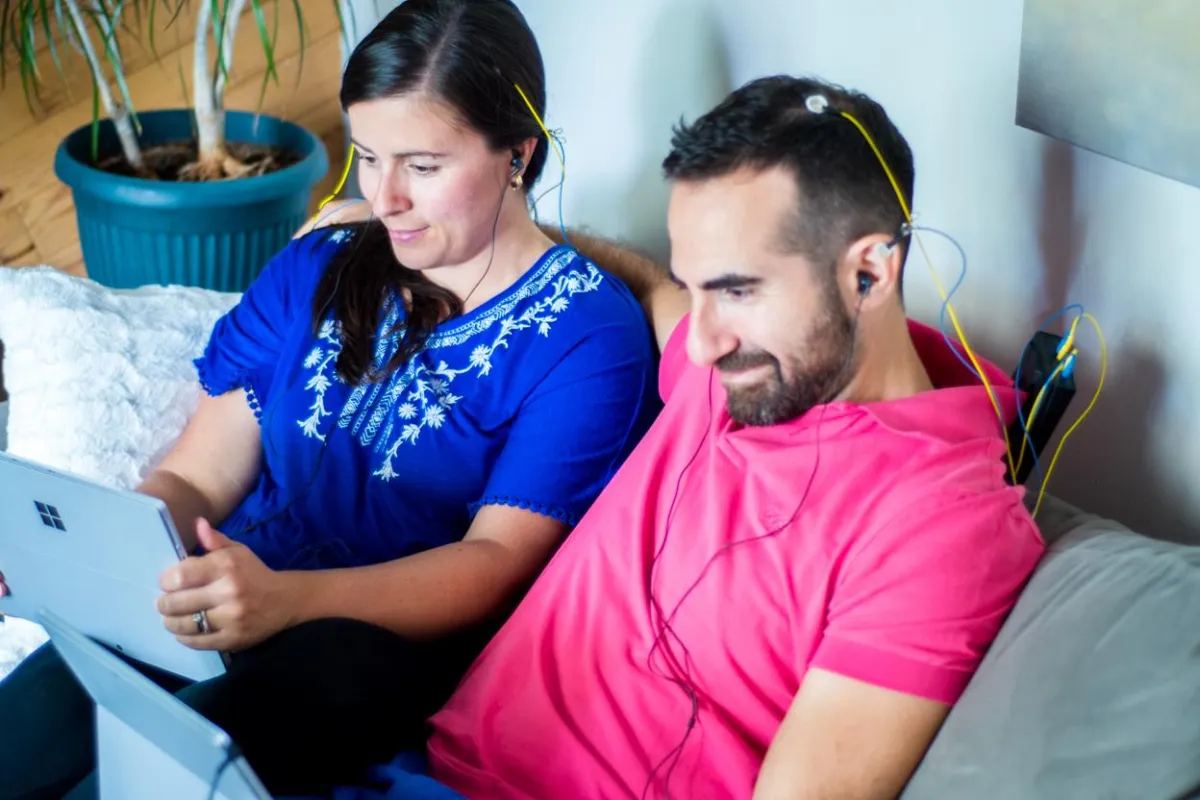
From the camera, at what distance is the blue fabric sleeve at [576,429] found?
1.32 meters

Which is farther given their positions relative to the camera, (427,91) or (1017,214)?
(427,91)

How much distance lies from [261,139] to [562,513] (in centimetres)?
147

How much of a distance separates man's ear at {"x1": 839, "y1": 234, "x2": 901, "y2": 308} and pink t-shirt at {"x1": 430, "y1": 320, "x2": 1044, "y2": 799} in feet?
0.31

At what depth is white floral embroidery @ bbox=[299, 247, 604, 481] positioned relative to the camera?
1.40 metres

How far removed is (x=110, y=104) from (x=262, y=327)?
3.13 feet

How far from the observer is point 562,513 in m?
1.33

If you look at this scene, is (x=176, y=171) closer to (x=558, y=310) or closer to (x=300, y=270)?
(x=300, y=270)

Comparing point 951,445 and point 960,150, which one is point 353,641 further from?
point 960,150

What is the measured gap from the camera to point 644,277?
1520mm

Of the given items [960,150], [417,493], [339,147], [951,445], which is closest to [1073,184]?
[960,150]

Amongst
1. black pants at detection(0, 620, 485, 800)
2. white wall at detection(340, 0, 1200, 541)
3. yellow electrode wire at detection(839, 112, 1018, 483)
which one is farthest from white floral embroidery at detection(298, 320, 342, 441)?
yellow electrode wire at detection(839, 112, 1018, 483)

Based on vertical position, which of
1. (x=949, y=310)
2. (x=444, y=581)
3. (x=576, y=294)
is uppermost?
(x=949, y=310)

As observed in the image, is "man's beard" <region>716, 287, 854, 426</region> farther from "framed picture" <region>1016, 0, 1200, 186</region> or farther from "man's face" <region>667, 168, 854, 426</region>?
"framed picture" <region>1016, 0, 1200, 186</region>

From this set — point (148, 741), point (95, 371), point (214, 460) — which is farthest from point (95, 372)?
point (148, 741)
